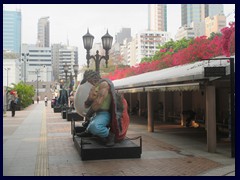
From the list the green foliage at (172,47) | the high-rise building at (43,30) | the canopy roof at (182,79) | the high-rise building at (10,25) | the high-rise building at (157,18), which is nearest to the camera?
the canopy roof at (182,79)

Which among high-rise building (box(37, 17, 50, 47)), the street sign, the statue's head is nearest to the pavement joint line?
the statue's head

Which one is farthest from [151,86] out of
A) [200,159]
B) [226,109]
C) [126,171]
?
[126,171]

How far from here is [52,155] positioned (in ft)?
29.9

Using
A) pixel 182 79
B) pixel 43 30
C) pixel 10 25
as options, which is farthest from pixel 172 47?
pixel 182 79

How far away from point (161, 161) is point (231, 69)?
283 cm

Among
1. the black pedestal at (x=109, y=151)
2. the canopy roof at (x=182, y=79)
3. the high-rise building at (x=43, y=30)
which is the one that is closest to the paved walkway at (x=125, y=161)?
the black pedestal at (x=109, y=151)

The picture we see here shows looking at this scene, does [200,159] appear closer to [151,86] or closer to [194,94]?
[151,86]

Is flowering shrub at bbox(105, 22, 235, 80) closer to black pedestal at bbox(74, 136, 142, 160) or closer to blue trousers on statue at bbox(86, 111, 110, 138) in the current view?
blue trousers on statue at bbox(86, 111, 110, 138)

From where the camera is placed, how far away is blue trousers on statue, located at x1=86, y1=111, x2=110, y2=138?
8.55m

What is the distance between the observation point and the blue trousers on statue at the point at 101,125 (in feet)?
28.1

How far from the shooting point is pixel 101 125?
8641 mm

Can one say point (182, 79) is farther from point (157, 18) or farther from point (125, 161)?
point (157, 18)

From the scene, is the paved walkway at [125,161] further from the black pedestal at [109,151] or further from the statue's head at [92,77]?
the statue's head at [92,77]

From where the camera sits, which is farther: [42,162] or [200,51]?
[200,51]
